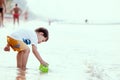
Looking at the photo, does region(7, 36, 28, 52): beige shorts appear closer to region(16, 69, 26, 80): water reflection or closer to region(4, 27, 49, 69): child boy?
region(4, 27, 49, 69): child boy

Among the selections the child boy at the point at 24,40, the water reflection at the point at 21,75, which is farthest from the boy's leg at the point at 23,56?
the water reflection at the point at 21,75

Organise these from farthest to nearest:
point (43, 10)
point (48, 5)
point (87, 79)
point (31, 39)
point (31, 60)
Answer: point (48, 5)
point (43, 10)
point (31, 60)
point (31, 39)
point (87, 79)

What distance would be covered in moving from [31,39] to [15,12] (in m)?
18.3

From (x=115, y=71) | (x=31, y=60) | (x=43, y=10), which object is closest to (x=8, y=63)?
(x=31, y=60)

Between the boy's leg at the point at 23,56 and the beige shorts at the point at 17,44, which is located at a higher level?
the beige shorts at the point at 17,44

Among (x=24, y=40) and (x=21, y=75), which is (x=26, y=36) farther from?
(x=21, y=75)

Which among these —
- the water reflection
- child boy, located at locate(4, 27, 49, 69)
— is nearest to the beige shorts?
child boy, located at locate(4, 27, 49, 69)

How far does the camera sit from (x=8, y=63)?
8.22 meters

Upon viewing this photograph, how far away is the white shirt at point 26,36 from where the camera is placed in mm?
6953

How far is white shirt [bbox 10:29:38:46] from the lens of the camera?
6953mm

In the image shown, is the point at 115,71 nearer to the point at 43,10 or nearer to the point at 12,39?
the point at 12,39

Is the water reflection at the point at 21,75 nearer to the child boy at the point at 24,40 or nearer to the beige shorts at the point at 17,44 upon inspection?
the child boy at the point at 24,40

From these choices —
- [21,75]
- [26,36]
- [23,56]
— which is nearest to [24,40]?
[26,36]

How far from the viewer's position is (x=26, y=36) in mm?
7066
